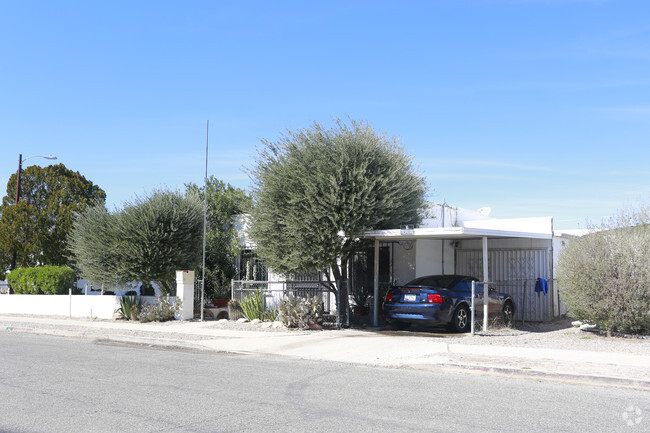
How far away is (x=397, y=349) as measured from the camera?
1228 cm

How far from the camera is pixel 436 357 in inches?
436

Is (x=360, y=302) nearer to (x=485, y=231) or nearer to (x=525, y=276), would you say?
(x=525, y=276)

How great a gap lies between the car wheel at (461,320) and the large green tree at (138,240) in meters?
9.90

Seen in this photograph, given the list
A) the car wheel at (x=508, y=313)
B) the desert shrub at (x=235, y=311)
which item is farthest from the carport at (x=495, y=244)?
the desert shrub at (x=235, y=311)

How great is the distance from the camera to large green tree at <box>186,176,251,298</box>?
73.5ft

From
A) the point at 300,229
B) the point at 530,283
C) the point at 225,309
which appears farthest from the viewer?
the point at 225,309

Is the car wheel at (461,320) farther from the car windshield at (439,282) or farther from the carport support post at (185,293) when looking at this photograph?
the carport support post at (185,293)

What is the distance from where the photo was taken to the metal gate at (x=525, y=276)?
18.0 metres

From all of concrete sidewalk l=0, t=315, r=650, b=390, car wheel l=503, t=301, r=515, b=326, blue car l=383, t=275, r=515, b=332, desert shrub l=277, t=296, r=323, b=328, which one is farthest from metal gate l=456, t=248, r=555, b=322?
desert shrub l=277, t=296, r=323, b=328

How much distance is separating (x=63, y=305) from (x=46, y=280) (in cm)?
253

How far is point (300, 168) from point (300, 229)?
5.52 feet

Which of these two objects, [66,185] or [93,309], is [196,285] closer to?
[93,309]

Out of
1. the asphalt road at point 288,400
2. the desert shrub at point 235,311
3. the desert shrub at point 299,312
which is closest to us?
the asphalt road at point 288,400

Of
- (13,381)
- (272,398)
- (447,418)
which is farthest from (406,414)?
(13,381)
